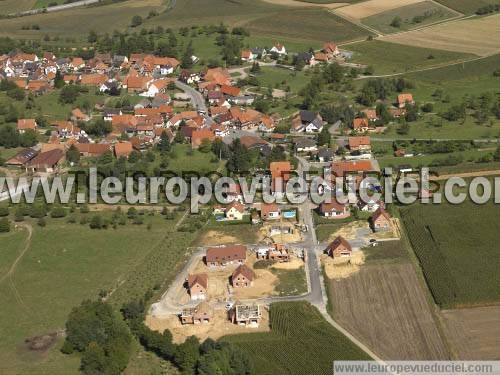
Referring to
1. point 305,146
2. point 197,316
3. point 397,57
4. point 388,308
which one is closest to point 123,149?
point 305,146

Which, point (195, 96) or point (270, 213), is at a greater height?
point (195, 96)

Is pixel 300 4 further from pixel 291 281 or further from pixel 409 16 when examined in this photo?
pixel 291 281

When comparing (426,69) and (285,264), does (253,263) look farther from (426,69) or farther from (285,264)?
(426,69)

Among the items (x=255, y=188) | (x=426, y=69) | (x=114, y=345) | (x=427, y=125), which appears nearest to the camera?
(x=114, y=345)

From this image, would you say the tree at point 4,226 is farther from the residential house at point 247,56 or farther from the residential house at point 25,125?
the residential house at point 247,56

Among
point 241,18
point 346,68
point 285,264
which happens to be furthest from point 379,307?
point 241,18

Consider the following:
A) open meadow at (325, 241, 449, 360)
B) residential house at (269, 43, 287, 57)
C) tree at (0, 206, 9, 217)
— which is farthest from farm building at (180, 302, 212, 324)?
residential house at (269, 43, 287, 57)
